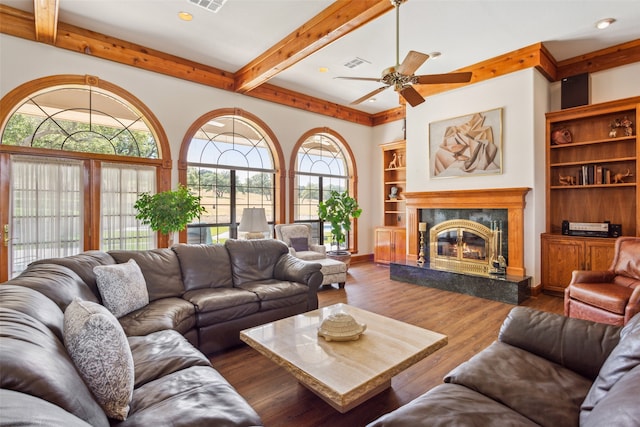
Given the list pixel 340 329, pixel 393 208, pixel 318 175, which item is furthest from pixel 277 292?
pixel 393 208

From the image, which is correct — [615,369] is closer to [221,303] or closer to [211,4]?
[221,303]

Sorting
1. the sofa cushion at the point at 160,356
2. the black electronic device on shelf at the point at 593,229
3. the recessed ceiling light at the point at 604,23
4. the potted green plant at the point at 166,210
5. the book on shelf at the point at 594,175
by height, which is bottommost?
the sofa cushion at the point at 160,356

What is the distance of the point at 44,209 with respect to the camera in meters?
3.87

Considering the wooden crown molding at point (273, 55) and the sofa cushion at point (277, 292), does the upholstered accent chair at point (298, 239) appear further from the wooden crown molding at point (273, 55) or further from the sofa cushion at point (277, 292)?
the wooden crown molding at point (273, 55)

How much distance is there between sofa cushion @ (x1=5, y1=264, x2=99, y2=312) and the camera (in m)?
1.95

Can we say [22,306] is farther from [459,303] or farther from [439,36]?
[439,36]

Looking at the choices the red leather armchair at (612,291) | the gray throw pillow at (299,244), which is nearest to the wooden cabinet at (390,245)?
the gray throw pillow at (299,244)

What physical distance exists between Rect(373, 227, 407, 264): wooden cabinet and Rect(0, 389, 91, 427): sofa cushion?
6280 millimetres

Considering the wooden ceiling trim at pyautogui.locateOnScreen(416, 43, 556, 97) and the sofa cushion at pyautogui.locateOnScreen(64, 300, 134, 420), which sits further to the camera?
the wooden ceiling trim at pyautogui.locateOnScreen(416, 43, 556, 97)

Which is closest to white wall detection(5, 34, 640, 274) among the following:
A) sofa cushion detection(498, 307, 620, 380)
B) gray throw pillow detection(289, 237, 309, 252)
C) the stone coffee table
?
gray throw pillow detection(289, 237, 309, 252)

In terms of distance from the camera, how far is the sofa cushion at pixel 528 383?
1351mm

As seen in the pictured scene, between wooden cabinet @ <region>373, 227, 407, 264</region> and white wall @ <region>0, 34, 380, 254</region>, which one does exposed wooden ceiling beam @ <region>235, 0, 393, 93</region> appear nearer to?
white wall @ <region>0, 34, 380, 254</region>

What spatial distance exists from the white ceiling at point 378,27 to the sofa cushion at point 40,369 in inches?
136

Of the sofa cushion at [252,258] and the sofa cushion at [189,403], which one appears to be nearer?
the sofa cushion at [189,403]
